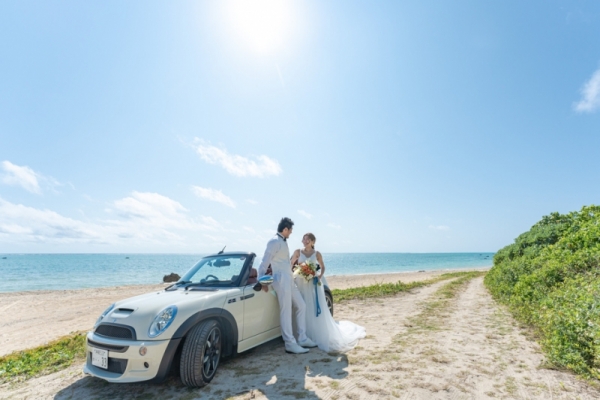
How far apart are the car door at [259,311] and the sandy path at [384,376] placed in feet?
1.44

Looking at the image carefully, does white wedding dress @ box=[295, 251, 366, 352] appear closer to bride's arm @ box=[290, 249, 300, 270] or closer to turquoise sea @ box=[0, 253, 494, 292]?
bride's arm @ box=[290, 249, 300, 270]

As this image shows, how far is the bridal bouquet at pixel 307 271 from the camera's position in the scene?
5.75 m

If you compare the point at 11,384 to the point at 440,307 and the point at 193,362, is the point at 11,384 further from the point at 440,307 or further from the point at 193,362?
the point at 440,307

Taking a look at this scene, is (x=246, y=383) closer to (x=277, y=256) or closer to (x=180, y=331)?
(x=180, y=331)

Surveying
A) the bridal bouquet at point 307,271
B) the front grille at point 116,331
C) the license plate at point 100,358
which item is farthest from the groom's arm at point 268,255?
the license plate at point 100,358

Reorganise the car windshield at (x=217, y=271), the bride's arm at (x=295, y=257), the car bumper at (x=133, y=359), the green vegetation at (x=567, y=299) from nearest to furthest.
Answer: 1. the car bumper at (x=133, y=359)
2. the green vegetation at (x=567, y=299)
3. the car windshield at (x=217, y=271)
4. the bride's arm at (x=295, y=257)

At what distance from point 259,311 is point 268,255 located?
877mm

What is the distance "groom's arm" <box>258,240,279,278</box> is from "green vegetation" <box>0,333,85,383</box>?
3467 millimetres

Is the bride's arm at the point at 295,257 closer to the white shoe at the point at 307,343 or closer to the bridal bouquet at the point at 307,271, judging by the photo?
the bridal bouquet at the point at 307,271

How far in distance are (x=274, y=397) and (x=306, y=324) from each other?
2.22 metres

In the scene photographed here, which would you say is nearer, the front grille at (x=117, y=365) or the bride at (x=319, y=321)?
the front grille at (x=117, y=365)

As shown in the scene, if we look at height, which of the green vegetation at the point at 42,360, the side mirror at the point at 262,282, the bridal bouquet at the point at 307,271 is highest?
the bridal bouquet at the point at 307,271

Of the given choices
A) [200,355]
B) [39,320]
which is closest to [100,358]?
[200,355]

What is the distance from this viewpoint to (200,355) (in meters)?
3.78
